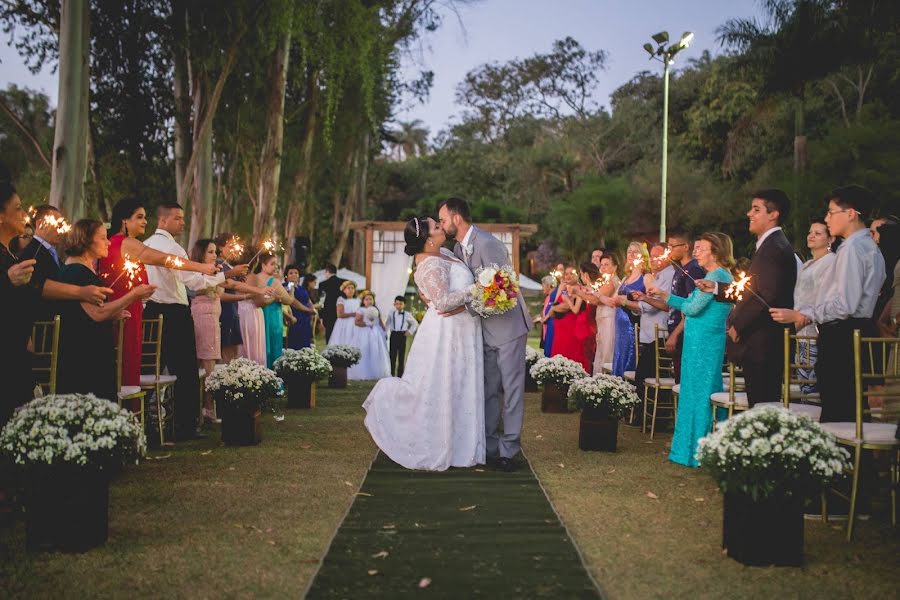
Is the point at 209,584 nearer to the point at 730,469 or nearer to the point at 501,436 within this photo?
the point at 730,469

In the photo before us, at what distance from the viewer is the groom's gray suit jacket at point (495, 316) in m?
7.84

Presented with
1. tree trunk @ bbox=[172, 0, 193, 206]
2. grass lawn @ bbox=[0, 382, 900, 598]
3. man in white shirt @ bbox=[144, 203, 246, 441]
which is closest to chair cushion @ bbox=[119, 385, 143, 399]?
grass lawn @ bbox=[0, 382, 900, 598]

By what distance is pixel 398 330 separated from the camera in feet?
59.2

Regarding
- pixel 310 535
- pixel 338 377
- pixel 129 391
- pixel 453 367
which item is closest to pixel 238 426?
pixel 129 391

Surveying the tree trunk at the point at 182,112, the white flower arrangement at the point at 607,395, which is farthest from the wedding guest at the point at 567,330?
the tree trunk at the point at 182,112

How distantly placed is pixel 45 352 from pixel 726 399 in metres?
5.31

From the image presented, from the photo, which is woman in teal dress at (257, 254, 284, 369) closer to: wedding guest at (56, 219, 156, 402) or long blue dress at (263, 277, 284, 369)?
long blue dress at (263, 277, 284, 369)

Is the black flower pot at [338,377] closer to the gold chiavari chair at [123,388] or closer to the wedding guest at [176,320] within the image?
the wedding guest at [176,320]

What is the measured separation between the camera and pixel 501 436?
803cm

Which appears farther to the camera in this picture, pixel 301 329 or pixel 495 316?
pixel 301 329

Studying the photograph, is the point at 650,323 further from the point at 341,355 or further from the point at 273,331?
the point at 341,355

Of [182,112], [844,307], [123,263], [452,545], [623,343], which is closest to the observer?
[452,545]

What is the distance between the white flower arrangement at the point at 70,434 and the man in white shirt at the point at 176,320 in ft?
11.9

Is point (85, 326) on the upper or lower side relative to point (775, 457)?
upper
